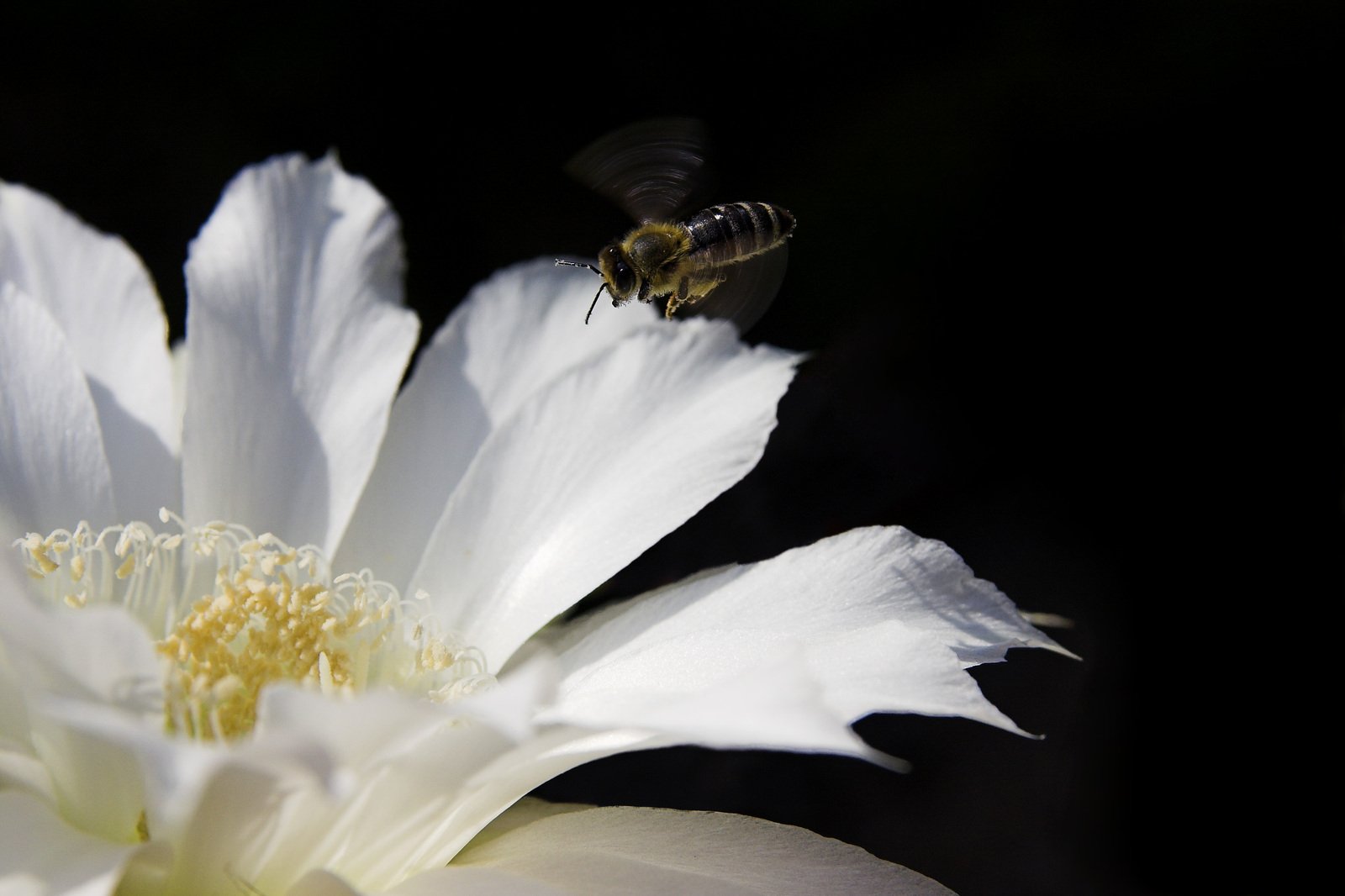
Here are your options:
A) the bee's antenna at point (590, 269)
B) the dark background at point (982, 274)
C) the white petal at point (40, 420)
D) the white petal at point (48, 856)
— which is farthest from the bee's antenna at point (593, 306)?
the white petal at point (48, 856)

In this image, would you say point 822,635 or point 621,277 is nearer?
point 822,635

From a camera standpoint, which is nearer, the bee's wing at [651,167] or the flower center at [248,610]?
the flower center at [248,610]

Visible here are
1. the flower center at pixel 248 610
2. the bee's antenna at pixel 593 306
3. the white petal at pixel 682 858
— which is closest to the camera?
the white petal at pixel 682 858

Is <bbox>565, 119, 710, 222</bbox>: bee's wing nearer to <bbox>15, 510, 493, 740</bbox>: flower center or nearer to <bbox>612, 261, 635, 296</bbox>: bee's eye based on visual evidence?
<bbox>612, 261, 635, 296</bbox>: bee's eye

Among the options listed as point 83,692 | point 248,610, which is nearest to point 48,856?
point 83,692

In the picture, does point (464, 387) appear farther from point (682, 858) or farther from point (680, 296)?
point (682, 858)

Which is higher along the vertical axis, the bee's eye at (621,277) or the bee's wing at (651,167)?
the bee's wing at (651,167)

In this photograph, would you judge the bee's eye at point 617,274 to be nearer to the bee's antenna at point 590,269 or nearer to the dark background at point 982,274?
the bee's antenna at point 590,269

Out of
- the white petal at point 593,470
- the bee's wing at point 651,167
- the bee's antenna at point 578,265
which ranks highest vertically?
the bee's wing at point 651,167
